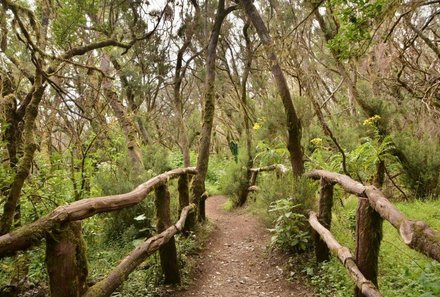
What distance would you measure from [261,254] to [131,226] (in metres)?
2.55

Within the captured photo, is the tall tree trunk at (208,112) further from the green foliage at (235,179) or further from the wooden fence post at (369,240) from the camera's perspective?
the wooden fence post at (369,240)

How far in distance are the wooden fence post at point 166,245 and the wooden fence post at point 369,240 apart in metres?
2.24

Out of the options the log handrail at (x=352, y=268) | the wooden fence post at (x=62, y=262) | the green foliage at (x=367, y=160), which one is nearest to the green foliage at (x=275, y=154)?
the green foliage at (x=367, y=160)

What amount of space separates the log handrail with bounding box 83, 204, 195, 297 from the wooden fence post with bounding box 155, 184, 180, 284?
0.17 metres

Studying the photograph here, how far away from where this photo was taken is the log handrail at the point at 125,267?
2.84 metres

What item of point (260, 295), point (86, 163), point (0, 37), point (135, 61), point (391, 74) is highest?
point (135, 61)

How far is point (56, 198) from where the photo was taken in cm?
460

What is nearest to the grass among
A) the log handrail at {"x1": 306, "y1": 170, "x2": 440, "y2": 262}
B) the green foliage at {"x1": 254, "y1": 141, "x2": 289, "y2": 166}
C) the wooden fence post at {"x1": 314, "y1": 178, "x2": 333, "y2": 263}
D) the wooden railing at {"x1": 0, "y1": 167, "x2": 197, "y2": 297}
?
the wooden fence post at {"x1": 314, "y1": 178, "x2": 333, "y2": 263}

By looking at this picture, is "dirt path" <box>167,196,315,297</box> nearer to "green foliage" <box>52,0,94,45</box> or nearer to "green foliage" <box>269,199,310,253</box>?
"green foliage" <box>269,199,310,253</box>

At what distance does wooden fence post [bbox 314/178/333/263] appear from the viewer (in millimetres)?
4730

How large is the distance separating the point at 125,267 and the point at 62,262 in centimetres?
91

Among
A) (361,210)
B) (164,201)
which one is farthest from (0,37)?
(361,210)

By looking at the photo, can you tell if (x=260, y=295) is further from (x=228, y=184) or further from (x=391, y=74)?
(x=391, y=74)

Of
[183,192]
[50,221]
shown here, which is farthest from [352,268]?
[183,192]
